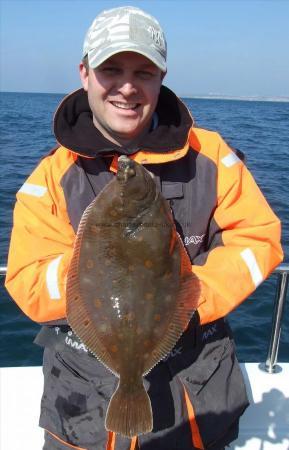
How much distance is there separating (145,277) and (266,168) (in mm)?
15744

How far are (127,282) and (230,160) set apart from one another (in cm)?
108

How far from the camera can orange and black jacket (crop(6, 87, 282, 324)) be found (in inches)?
96.4

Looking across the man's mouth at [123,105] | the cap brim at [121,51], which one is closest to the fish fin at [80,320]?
the man's mouth at [123,105]

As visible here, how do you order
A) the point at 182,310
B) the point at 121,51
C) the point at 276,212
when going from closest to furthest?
1. the point at 182,310
2. the point at 121,51
3. the point at 276,212

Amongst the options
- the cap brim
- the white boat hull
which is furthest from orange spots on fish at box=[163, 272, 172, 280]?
the white boat hull

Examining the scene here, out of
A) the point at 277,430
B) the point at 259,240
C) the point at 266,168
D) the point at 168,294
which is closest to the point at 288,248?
the point at 277,430

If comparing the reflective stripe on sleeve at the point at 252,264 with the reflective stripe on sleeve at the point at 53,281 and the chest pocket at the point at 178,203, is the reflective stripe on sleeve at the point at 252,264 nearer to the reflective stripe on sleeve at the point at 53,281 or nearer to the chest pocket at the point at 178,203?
the chest pocket at the point at 178,203

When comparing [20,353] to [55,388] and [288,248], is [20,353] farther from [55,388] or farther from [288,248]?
[288,248]

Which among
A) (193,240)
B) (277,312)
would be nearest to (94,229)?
(193,240)

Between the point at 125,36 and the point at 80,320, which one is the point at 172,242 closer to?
the point at 80,320

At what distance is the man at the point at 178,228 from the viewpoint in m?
2.51

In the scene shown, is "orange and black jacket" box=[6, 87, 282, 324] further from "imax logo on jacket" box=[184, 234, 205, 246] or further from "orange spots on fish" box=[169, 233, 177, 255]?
"orange spots on fish" box=[169, 233, 177, 255]

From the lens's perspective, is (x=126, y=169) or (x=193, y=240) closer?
(x=126, y=169)

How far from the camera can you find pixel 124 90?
8.46 feet
